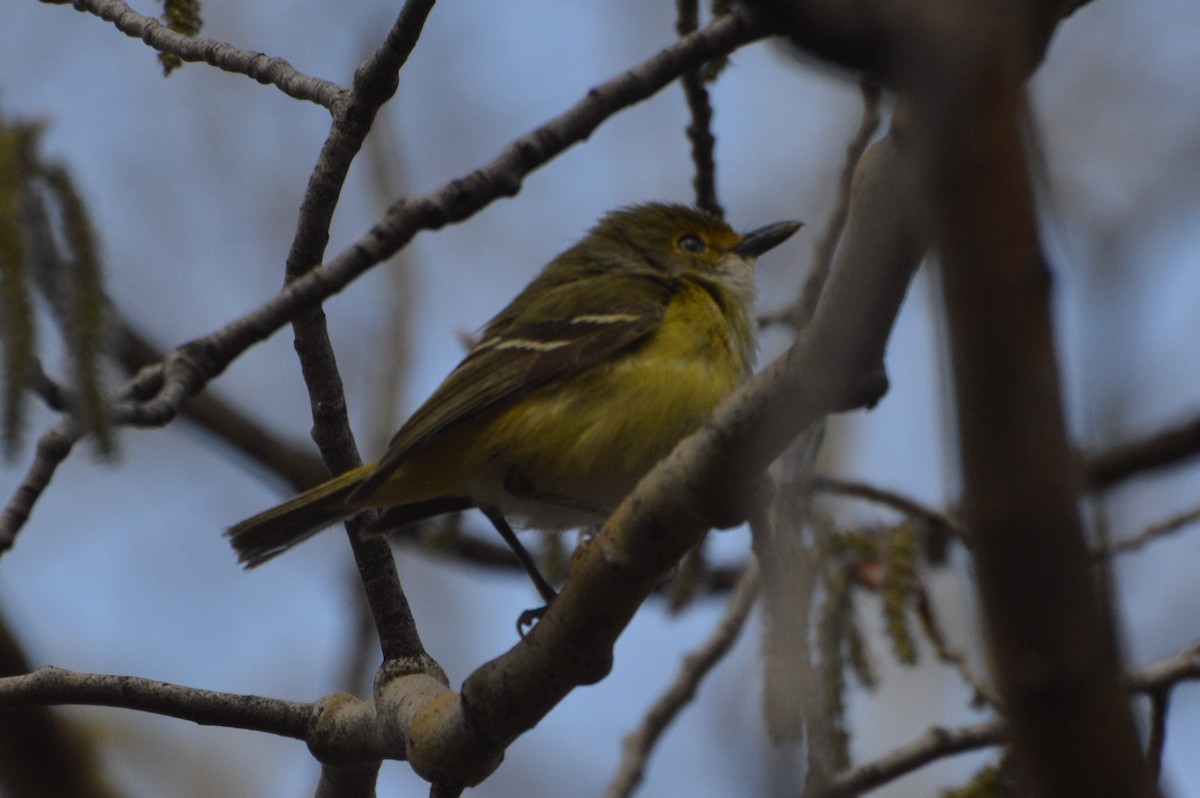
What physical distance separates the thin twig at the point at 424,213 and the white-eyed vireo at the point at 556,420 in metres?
1.43

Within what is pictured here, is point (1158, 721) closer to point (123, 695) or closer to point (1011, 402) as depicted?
point (123, 695)

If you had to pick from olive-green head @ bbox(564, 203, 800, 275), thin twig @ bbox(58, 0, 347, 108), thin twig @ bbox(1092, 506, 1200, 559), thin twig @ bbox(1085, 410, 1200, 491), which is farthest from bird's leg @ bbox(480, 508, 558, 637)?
thin twig @ bbox(1085, 410, 1200, 491)

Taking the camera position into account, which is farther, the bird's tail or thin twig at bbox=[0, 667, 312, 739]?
the bird's tail

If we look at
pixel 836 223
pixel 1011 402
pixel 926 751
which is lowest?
pixel 1011 402

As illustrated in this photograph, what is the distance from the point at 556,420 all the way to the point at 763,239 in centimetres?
194

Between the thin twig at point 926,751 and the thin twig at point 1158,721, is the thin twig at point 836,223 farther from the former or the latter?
the thin twig at point 1158,721

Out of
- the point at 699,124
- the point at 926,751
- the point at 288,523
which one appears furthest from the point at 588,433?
the point at 926,751

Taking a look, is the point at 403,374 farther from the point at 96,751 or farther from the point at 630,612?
the point at 630,612

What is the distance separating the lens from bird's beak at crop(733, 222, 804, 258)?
619cm

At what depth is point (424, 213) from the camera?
2.75 m

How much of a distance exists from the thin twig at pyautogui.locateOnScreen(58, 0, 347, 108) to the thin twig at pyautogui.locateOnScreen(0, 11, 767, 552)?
580mm

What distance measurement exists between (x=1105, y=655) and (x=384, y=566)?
10.2ft

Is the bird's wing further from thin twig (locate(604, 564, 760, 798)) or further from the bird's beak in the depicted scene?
thin twig (locate(604, 564, 760, 798))

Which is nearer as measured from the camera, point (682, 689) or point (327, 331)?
point (327, 331)
